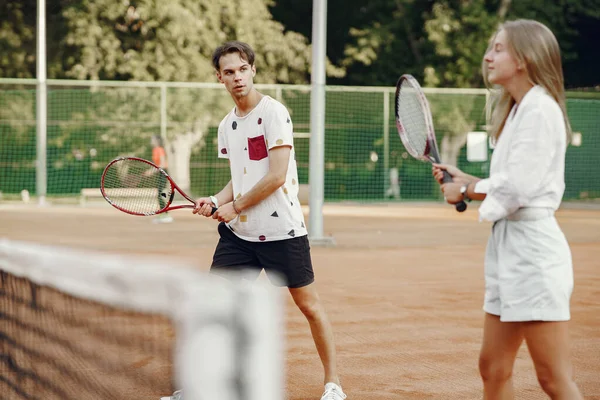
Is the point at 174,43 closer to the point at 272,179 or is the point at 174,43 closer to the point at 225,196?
the point at 225,196

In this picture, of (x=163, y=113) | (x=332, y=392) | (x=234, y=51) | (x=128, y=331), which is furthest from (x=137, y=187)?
(x=163, y=113)

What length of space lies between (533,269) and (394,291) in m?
5.65

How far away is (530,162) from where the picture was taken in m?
3.03

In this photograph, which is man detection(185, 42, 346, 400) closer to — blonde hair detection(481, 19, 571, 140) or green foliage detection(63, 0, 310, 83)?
blonde hair detection(481, 19, 571, 140)

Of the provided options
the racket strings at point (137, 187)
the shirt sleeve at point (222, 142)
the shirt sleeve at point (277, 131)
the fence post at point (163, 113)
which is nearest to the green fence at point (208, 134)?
the fence post at point (163, 113)

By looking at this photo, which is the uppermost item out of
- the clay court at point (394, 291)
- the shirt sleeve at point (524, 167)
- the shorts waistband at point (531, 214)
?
the shirt sleeve at point (524, 167)

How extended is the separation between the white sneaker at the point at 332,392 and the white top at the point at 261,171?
74cm

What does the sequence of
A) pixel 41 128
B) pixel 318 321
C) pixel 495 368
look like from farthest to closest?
pixel 41 128 → pixel 318 321 → pixel 495 368

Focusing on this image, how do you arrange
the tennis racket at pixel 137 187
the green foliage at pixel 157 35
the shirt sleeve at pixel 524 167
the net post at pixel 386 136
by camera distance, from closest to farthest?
1. the shirt sleeve at pixel 524 167
2. the tennis racket at pixel 137 187
3. the net post at pixel 386 136
4. the green foliage at pixel 157 35

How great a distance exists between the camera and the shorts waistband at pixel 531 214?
3.10m

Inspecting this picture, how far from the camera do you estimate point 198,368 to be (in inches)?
75.1

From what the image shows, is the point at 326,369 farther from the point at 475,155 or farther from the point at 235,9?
the point at 235,9

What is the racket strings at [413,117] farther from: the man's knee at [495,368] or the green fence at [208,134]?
the green fence at [208,134]

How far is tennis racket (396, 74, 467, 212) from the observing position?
13.1 ft
